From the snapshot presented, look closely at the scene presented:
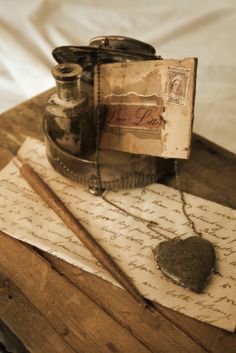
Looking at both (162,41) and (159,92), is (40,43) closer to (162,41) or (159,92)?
(162,41)

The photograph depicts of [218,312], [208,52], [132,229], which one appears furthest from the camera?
[208,52]

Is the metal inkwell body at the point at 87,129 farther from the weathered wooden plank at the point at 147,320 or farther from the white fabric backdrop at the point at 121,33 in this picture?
the white fabric backdrop at the point at 121,33

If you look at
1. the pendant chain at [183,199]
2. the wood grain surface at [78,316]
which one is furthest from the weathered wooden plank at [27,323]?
the pendant chain at [183,199]

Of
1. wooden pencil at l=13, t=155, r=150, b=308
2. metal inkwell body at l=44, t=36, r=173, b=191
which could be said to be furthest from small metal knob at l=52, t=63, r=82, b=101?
wooden pencil at l=13, t=155, r=150, b=308

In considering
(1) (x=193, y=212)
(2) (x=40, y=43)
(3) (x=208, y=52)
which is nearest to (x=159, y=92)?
(1) (x=193, y=212)

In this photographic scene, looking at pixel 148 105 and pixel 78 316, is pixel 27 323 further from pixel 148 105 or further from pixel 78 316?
pixel 148 105

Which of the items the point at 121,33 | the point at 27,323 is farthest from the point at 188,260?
the point at 121,33
